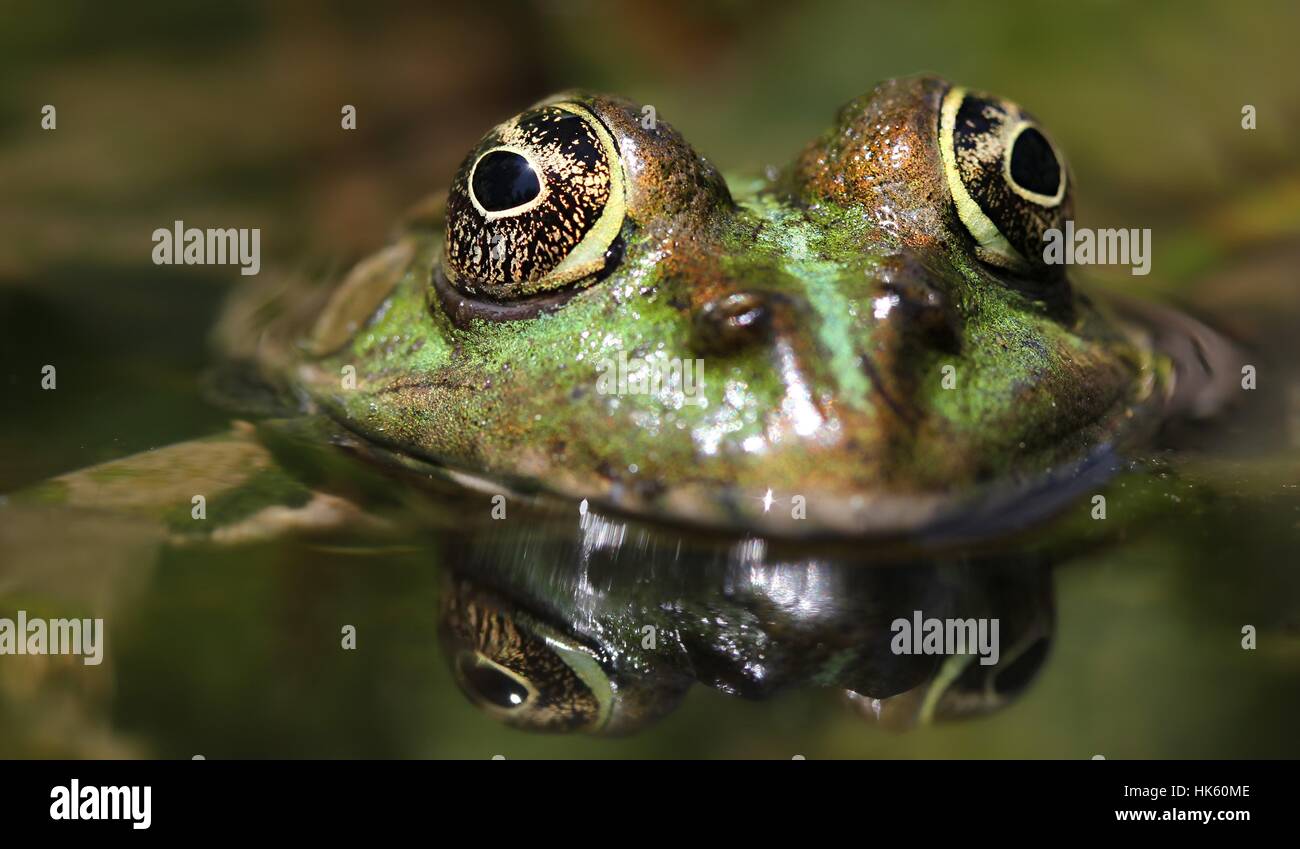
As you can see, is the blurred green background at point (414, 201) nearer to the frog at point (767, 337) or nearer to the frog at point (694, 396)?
the frog at point (694, 396)

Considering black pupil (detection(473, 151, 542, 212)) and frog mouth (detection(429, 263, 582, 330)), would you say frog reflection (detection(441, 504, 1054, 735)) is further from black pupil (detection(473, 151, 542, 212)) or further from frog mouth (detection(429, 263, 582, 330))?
black pupil (detection(473, 151, 542, 212))

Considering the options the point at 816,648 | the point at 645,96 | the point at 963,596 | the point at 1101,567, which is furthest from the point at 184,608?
the point at 645,96

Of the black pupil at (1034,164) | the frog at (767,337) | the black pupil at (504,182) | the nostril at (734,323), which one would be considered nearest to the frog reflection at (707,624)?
the frog at (767,337)

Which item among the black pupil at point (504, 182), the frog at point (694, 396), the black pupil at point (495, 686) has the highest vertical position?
the black pupil at point (504, 182)

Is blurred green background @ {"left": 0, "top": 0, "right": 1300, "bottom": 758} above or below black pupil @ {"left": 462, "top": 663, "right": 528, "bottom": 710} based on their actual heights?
above

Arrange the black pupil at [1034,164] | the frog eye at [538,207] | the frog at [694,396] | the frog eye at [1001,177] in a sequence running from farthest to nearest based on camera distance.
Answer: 1. the black pupil at [1034,164]
2. the frog eye at [1001,177]
3. the frog eye at [538,207]
4. the frog at [694,396]

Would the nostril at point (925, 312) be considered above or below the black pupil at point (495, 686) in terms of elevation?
above

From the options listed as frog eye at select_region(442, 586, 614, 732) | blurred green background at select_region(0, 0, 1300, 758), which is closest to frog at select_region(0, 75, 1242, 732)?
frog eye at select_region(442, 586, 614, 732)
